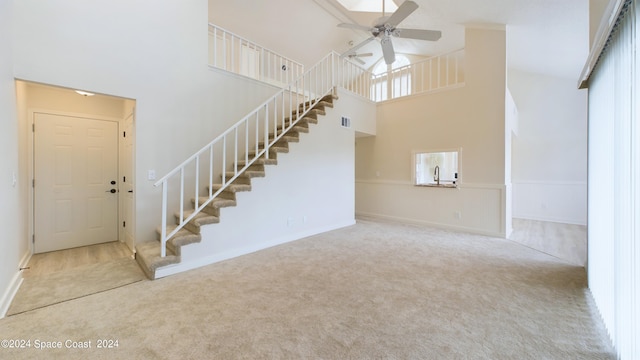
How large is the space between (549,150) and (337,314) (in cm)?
713

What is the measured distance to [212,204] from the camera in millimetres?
3416

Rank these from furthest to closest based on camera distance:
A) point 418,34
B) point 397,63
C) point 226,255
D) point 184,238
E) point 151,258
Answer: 1. point 397,63
2. point 418,34
3. point 226,255
4. point 184,238
5. point 151,258

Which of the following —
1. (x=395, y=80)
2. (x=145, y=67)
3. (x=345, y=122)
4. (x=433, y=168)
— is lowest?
(x=433, y=168)

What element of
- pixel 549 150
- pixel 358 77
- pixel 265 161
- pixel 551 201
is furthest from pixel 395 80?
pixel 265 161

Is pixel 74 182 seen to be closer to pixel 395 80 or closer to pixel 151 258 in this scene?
pixel 151 258

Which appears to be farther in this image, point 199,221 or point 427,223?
point 427,223

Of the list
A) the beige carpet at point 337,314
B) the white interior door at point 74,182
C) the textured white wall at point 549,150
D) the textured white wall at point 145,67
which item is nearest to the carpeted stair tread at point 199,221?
the beige carpet at point 337,314

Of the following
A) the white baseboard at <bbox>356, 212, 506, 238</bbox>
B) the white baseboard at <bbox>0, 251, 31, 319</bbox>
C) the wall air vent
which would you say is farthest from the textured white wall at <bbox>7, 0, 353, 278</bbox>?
the white baseboard at <bbox>356, 212, 506, 238</bbox>

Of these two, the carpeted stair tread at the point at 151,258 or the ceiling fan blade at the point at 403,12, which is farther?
the ceiling fan blade at the point at 403,12

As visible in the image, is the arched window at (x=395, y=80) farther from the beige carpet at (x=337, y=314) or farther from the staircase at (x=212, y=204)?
the beige carpet at (x=337, y=314)

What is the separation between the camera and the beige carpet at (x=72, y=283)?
224 centimetres

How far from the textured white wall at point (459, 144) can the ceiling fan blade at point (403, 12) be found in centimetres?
251

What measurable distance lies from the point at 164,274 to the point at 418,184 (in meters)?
4.98

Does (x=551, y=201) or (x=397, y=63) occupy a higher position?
(x=397, y=63)
